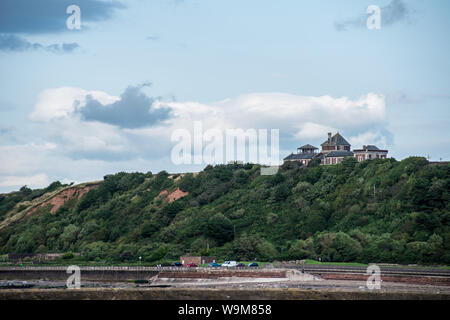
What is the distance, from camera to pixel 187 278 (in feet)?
249

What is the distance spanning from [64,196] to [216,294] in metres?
85.9

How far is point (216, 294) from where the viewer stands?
5634 centimetres

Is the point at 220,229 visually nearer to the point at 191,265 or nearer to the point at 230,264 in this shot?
the point at 191,265

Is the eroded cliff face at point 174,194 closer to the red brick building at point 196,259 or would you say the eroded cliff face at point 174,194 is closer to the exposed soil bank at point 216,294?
the red brick building at point 196,259

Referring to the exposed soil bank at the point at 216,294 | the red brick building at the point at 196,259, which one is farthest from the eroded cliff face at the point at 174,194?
the exposed soil bank at the point at 216,294

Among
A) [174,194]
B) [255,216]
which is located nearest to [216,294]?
[255,216]

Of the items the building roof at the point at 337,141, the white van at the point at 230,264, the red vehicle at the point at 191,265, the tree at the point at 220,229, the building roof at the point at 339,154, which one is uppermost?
the building roof at the point at 337,141

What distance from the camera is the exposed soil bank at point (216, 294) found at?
55.4m

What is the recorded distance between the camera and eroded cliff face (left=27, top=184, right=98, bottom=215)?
13388cm

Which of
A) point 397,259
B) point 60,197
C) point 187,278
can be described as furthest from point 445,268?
point 60,197

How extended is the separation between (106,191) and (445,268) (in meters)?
74.4

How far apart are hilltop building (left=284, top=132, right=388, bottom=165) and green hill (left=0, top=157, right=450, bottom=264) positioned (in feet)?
13.5

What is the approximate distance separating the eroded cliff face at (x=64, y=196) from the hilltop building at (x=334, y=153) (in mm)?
39947
